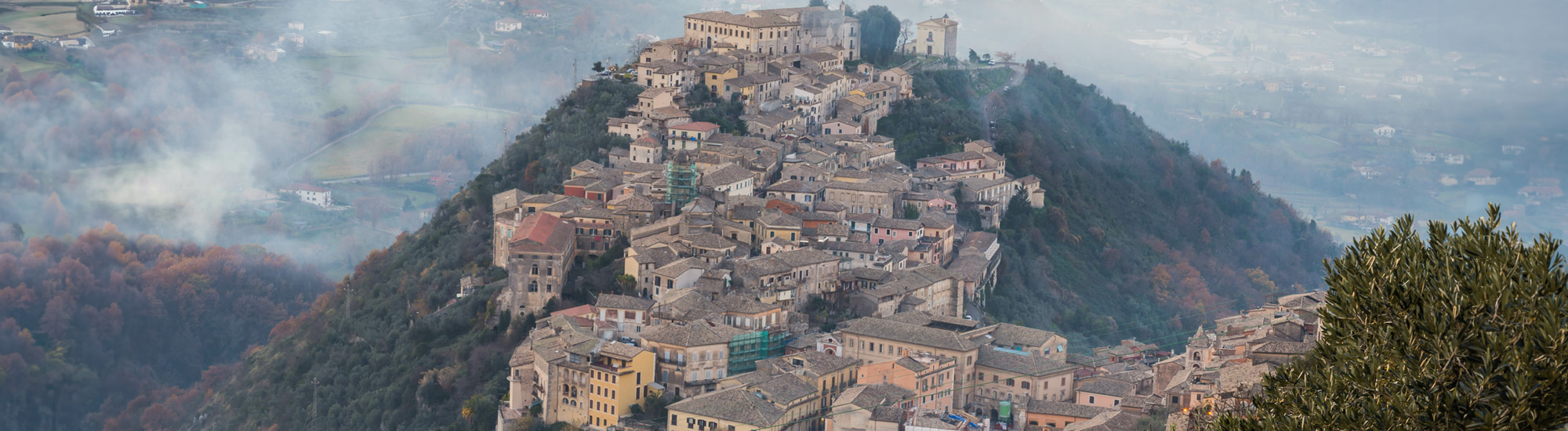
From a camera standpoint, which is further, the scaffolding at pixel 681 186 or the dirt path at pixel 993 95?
the dirt path at pixel 993 95

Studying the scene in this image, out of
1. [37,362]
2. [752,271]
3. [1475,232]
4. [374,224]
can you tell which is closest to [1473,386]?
[1475,232]

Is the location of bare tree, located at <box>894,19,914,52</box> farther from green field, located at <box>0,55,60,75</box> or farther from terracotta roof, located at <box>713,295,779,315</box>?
green field, located at <box>0,55,60,75</box>

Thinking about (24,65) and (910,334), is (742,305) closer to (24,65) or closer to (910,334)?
(910,334)

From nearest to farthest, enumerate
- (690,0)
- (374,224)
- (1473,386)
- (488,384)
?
(1473,386), (488,384), (374,224), (690,0)

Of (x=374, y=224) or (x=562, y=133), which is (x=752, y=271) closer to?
(x=562, y=133)

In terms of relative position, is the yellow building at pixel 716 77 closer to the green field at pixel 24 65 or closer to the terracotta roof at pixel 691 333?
the terracotta roof at pixel 691 333

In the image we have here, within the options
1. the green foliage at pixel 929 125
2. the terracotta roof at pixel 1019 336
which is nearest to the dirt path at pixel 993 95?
the green foliage at pixel 929 125
